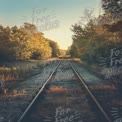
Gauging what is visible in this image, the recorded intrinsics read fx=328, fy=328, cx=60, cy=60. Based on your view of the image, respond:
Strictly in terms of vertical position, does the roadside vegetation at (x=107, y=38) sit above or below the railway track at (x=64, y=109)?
above

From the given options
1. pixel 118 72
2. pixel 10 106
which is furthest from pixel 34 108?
pixel 118 72

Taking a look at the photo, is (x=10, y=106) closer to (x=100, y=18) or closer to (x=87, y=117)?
(x=87, y=117)

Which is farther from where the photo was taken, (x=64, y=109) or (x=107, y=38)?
(x=107, y=38)

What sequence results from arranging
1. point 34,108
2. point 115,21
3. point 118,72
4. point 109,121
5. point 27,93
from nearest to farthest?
point 109,121 → point 34,108 → point 27,93 → point 118,72 → point 115,21

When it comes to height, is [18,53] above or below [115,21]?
below

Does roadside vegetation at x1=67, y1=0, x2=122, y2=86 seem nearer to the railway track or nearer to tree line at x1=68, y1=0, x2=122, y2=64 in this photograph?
tree line at x1=68, y1=0, x2=122, y2=64

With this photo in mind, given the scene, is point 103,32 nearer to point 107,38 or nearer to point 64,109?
point 107,38

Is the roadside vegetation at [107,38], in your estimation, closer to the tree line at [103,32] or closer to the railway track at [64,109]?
the tree line at [103,32]

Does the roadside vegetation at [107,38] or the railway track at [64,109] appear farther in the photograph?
the roadside vegetation at [107,38]

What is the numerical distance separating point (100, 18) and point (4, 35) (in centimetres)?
589

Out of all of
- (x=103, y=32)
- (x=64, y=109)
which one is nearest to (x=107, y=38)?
(x=103, y=32)

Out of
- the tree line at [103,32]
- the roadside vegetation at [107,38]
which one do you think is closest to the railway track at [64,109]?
the roadside vegetation at [107,38]

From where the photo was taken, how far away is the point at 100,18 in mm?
16125

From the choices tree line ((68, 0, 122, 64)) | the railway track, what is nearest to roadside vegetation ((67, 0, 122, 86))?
tree line ((68, 0, 122, 64))
